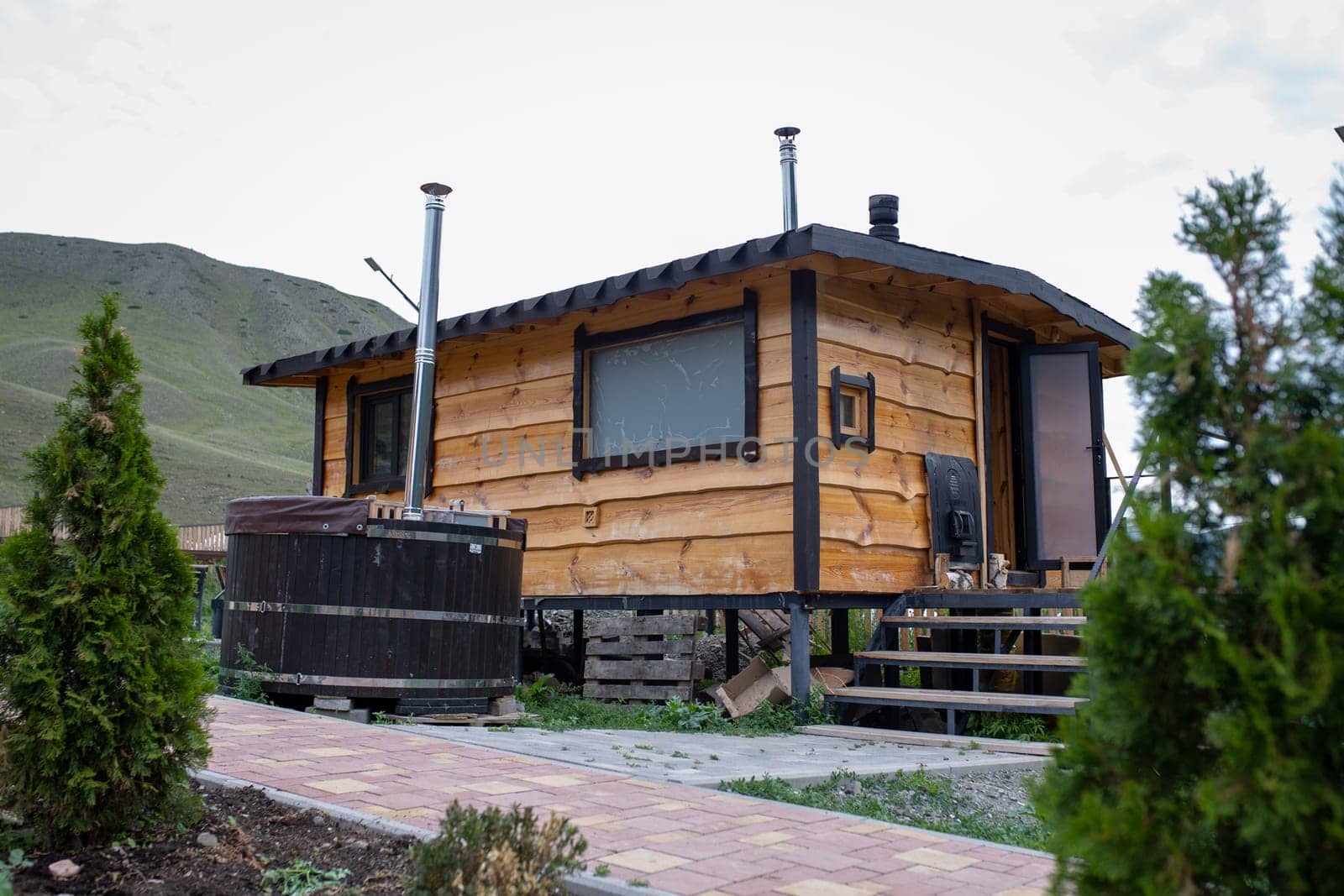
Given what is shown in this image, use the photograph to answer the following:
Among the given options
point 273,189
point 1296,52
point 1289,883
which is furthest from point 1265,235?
point 273,189

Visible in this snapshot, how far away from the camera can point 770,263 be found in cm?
709

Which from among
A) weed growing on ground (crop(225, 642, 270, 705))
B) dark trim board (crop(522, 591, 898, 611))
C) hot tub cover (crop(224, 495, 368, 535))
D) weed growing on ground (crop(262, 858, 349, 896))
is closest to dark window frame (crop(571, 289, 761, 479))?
dark trim board (crop(522, 591, 898, 611))

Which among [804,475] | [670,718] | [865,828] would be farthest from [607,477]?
[865,828]

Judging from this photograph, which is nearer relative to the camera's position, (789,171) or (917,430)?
(917,430)

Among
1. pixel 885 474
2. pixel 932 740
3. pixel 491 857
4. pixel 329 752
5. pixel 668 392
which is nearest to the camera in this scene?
pixel 491 857

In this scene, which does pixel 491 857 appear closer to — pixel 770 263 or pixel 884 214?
pixel 770 263

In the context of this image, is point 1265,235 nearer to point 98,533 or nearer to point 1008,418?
point 98,533

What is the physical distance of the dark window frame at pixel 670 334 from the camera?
25.2 feet

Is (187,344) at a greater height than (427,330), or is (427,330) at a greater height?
(187,344)

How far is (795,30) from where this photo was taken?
524 inches

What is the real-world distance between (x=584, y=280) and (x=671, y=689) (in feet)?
9.91

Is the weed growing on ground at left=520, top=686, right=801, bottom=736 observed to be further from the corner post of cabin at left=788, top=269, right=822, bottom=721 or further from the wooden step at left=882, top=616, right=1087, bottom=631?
the wooden step at left=882, top=616, right=1087, bottom=631

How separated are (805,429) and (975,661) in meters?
1.81

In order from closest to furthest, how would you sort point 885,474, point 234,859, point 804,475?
point 234,859 < point 804,475 < point 885,474
